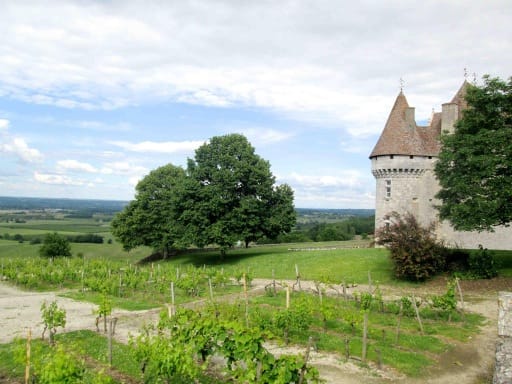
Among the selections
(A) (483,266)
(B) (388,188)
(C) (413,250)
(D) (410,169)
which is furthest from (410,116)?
(C) (413,250)

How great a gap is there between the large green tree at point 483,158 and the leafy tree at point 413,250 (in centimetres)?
209

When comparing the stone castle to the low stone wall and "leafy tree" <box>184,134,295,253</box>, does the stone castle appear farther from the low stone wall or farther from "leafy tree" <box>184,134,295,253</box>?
the low stone wall

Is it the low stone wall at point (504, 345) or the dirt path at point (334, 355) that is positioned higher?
the low stone wall at point (504, 345)

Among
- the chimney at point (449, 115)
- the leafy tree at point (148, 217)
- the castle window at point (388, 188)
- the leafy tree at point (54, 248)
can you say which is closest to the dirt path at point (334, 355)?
the castle window at point (388, 188)

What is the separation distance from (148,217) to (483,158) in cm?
3547

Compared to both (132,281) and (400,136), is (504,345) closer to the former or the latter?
(132,281)

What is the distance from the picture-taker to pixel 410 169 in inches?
1511

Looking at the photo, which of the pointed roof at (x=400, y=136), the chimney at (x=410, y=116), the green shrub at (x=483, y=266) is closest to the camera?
the green shrub at (x=483, y=266)

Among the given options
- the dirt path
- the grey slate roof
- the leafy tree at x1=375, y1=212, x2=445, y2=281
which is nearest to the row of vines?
the dirt path

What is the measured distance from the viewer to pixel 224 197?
3838 centimetres

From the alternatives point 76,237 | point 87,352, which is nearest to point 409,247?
point 87,352

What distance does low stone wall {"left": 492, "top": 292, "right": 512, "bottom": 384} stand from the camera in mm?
9797

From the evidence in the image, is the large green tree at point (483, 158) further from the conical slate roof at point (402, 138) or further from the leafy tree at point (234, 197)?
the leafy tree at point (234, 197)

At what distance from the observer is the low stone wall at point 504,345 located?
9797 mm
